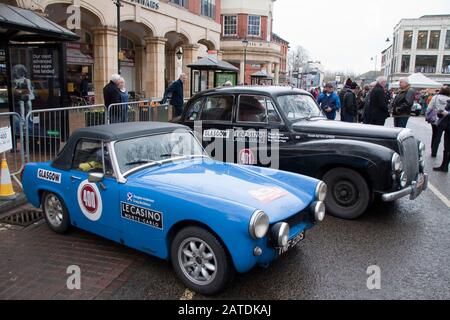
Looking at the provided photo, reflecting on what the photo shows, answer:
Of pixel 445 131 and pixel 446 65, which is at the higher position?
pixel 446 65

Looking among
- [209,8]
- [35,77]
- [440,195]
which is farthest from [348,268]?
[209,8]

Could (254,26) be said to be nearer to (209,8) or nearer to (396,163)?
(209,8)

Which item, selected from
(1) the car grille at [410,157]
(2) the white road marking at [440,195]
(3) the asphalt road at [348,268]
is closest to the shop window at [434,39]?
(2) the white road marking at [440,195]

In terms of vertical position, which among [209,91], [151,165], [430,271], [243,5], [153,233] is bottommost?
[430,271]

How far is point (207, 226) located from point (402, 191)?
3.26 metres

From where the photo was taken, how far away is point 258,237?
3209 mm

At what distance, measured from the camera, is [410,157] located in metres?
5.93

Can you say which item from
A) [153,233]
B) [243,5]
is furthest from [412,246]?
[243,5]

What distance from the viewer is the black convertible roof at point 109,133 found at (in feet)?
14.3

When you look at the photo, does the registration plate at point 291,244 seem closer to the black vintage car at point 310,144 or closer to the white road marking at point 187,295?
the white road marking at point 187,295

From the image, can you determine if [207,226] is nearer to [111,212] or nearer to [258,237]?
[258,237]

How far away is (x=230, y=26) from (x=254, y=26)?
109 inches

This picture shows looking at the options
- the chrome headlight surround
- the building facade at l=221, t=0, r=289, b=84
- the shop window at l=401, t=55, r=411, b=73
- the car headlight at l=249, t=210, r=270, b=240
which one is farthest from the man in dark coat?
the shop window at l=401, t=55, r=411, b=73

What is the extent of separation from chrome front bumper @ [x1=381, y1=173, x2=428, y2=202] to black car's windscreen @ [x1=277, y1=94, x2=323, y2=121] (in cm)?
203
